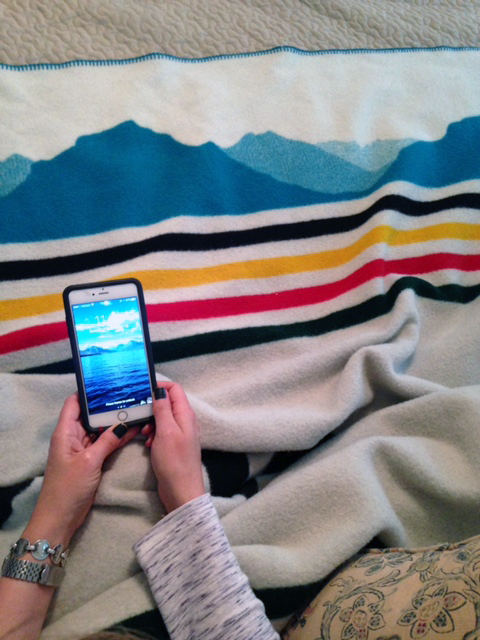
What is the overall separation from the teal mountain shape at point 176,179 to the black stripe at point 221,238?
1.5 inches

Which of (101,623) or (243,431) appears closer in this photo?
(101,623)

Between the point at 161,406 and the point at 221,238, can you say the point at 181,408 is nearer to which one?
the point at 161,406

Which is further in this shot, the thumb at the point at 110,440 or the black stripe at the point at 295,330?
the black stripe at the point at 295,330

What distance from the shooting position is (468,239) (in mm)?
933

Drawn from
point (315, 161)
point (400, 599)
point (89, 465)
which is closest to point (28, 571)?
point (89, 465)

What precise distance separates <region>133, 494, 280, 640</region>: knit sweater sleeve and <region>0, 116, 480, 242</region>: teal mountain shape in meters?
0.46

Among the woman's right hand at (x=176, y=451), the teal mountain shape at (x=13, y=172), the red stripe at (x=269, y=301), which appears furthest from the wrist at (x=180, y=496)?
the teal mountain shape at (x=13, y=172)

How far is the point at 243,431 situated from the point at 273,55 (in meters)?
0.70

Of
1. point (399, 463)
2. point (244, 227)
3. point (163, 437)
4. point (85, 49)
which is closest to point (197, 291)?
point (244, 227)

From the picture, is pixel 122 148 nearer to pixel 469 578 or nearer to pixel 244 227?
pixel 244 227

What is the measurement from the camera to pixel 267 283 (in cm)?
87

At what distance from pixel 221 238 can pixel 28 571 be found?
1.75ft

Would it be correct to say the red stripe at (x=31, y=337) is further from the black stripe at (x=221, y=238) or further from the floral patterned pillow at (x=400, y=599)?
the floral patterned pillow at (x=400, y=599)

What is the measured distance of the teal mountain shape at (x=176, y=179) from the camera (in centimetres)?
84
